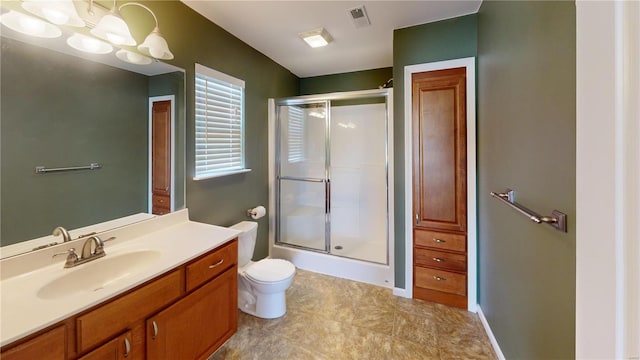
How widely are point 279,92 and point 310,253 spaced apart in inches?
78.7

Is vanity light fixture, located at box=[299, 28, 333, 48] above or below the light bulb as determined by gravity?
above

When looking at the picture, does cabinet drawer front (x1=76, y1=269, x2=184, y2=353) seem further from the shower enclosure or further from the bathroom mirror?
the shower enclosure

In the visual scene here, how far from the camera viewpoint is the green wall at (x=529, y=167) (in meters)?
0.95

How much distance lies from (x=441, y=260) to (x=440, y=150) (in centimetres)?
97

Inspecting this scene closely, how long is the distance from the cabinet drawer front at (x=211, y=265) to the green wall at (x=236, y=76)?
1.97ft

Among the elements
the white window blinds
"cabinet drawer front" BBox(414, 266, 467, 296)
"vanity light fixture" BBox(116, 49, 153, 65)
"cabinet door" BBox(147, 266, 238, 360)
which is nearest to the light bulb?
"vanity light fixture" BBox(116, 49, 153, 65)

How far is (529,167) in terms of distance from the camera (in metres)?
1.24

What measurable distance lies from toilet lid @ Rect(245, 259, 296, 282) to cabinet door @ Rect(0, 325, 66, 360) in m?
1.23

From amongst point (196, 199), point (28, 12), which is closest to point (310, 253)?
point (196, 199)

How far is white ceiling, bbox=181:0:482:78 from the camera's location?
1.99 metres

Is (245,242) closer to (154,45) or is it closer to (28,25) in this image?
(154,45)

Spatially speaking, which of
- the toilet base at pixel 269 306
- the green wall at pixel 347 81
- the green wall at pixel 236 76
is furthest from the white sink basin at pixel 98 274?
the green wall at pixel 347 81

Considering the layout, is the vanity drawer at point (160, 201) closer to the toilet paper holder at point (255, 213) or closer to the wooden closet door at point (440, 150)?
the toilet paper holder at point (255, 213)

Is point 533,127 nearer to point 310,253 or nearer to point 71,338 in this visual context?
point 71,338
